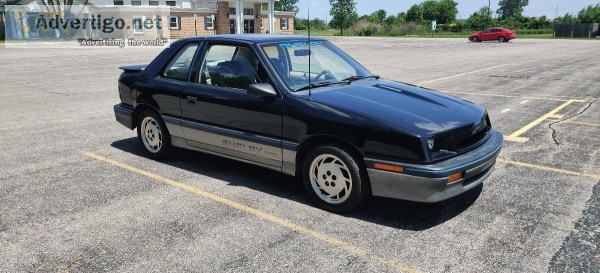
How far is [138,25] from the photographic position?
174ft

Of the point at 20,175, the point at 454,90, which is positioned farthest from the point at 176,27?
the point at 20,175

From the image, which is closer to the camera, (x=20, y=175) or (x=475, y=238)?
(x=475, y=238)

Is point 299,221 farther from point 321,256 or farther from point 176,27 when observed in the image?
point 176,27

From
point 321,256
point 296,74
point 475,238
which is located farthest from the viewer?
point 296,74

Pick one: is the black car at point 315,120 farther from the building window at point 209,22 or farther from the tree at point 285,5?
the tree at point 285,5

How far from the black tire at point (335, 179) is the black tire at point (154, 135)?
2138 mm

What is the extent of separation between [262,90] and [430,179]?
1715 millimetres

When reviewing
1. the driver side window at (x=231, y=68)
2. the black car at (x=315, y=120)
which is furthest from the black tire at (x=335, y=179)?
the driver side window at (x=231, y=68)

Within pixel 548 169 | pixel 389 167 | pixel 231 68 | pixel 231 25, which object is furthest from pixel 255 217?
pixel 231 25

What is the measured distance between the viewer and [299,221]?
163 inches

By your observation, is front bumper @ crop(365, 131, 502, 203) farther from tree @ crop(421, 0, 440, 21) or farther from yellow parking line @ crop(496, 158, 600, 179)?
tree @ crop(421, 0, 440, 21)

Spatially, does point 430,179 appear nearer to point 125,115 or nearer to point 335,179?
point 335,179

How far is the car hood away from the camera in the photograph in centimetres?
394

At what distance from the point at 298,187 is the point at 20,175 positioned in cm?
319
